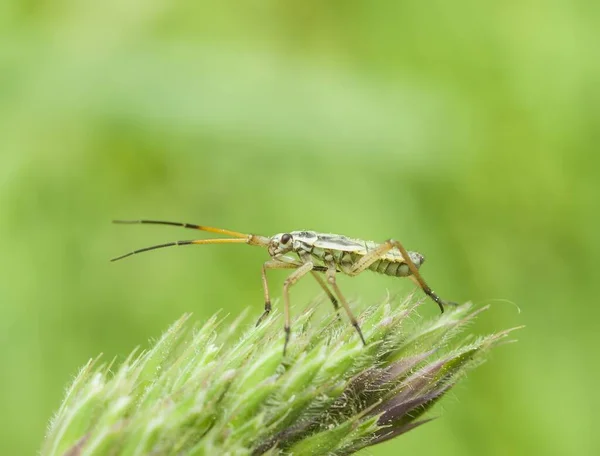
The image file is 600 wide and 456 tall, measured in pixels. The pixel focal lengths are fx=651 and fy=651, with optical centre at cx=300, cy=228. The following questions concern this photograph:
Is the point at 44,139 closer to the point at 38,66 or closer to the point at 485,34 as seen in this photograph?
the point at 38,66

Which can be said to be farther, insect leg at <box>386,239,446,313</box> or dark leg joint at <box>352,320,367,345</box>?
insect leg at <box>386,239,446,313</box>

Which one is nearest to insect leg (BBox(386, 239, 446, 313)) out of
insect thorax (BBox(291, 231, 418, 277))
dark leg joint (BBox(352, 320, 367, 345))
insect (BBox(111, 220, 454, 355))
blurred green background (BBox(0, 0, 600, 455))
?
insect (BBox(111, 220, 454, 355))

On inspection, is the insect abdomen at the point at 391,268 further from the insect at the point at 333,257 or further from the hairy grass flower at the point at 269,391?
the hairy grass flower at the point at 269,391

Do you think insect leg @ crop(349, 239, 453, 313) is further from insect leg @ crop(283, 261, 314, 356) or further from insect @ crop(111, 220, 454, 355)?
insect leg @ crop(283, 261, 314, 356)

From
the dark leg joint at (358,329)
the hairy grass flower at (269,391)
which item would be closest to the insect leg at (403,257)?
the hairy grass flower at (269,391)

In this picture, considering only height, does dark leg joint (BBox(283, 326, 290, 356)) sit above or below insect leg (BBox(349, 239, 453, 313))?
above

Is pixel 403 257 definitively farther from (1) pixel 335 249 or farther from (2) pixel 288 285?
(2) pixel 288 285

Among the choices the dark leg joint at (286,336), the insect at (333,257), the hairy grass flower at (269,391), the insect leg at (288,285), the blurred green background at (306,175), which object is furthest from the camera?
the blurred green background at (306,175)
